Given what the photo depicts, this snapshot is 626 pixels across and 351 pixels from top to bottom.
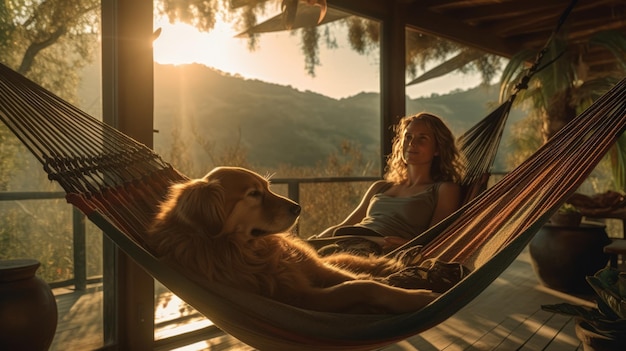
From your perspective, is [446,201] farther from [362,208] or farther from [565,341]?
[565,341]

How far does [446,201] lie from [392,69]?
1882mm

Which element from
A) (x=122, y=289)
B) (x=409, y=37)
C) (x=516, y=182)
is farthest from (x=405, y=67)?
(x=122, y=289)

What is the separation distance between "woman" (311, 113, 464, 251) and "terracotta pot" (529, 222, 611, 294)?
5.35 feet

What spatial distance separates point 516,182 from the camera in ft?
5.63

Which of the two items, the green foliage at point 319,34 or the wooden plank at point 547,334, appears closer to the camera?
the wooden plank at point 547,334

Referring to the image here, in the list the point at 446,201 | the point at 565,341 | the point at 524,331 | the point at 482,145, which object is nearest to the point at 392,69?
the point at 482,145

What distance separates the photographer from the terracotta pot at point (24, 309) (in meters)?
1.82

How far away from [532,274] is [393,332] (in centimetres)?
349

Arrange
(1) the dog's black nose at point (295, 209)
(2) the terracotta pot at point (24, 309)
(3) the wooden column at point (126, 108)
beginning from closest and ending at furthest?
(1) the dog's black nose at point (295, 209), (2) the terracotta pot at point (24, 309), (3) the wooden column at point (126, 108)

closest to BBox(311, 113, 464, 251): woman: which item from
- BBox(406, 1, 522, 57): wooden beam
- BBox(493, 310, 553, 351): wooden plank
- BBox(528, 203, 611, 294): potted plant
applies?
BBox(493, 310, 553, 351): wooden plank

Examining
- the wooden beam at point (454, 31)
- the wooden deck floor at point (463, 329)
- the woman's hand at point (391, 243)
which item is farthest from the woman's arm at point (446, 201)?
the wooden beam at point (454, 31)

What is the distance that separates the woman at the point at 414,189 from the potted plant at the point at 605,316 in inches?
22.0

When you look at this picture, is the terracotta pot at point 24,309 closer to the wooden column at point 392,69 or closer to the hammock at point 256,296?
the hammock at point 256,296

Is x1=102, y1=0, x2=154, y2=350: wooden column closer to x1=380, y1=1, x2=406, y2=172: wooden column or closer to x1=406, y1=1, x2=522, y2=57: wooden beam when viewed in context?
x1=380, y1=1, x2=406, y2=172: wooden column
